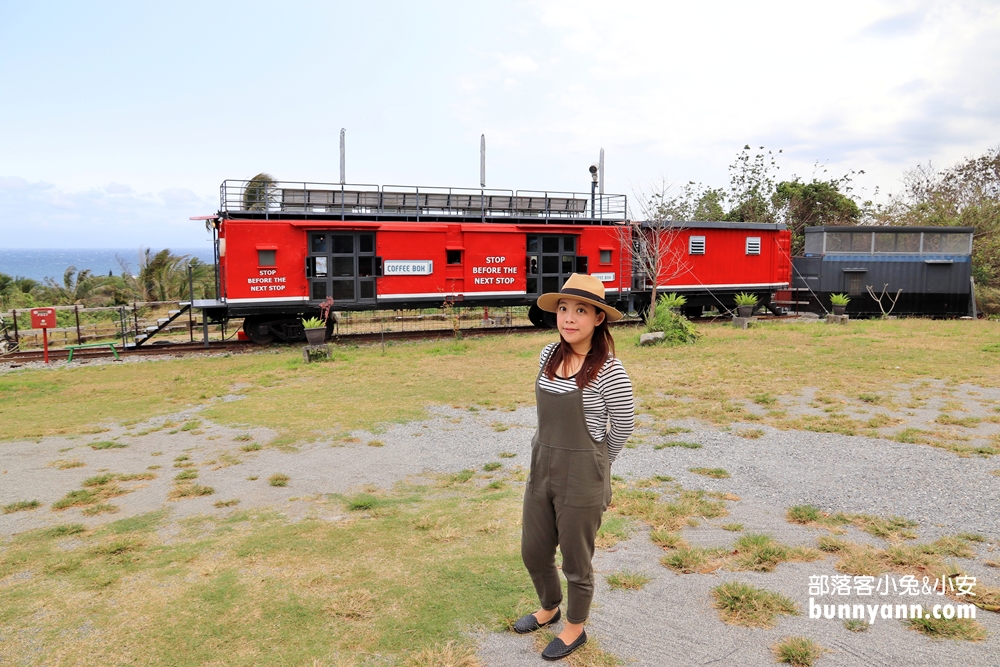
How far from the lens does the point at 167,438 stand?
7645 millimetres

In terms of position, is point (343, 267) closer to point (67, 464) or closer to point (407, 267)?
point (407, 267)

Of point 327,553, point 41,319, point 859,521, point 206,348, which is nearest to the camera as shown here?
point 327,553

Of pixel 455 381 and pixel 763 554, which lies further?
pixel 455 381

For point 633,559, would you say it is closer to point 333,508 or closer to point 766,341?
point 333,508

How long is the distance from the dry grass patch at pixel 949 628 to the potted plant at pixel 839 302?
17.6 metres

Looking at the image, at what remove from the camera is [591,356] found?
3242mm

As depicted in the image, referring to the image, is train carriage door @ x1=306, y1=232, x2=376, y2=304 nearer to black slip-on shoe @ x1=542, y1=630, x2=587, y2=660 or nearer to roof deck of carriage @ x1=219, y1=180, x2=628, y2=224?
roof deck of carriage @ x1=219, y1=180, x2=628, y2=224

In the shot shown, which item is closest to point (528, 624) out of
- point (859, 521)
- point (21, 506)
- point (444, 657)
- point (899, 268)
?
point (444, 657)

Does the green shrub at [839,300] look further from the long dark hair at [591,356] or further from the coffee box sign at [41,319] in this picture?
the coffee box sign at [41,319]

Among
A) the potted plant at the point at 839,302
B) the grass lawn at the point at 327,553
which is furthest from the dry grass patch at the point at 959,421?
the potted plant at the point at 839,302

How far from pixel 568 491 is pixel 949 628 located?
200cm

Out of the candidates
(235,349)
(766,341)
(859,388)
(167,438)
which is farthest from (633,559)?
(235,349)

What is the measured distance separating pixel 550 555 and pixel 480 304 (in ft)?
47.0

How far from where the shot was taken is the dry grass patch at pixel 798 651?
3.08 metres
